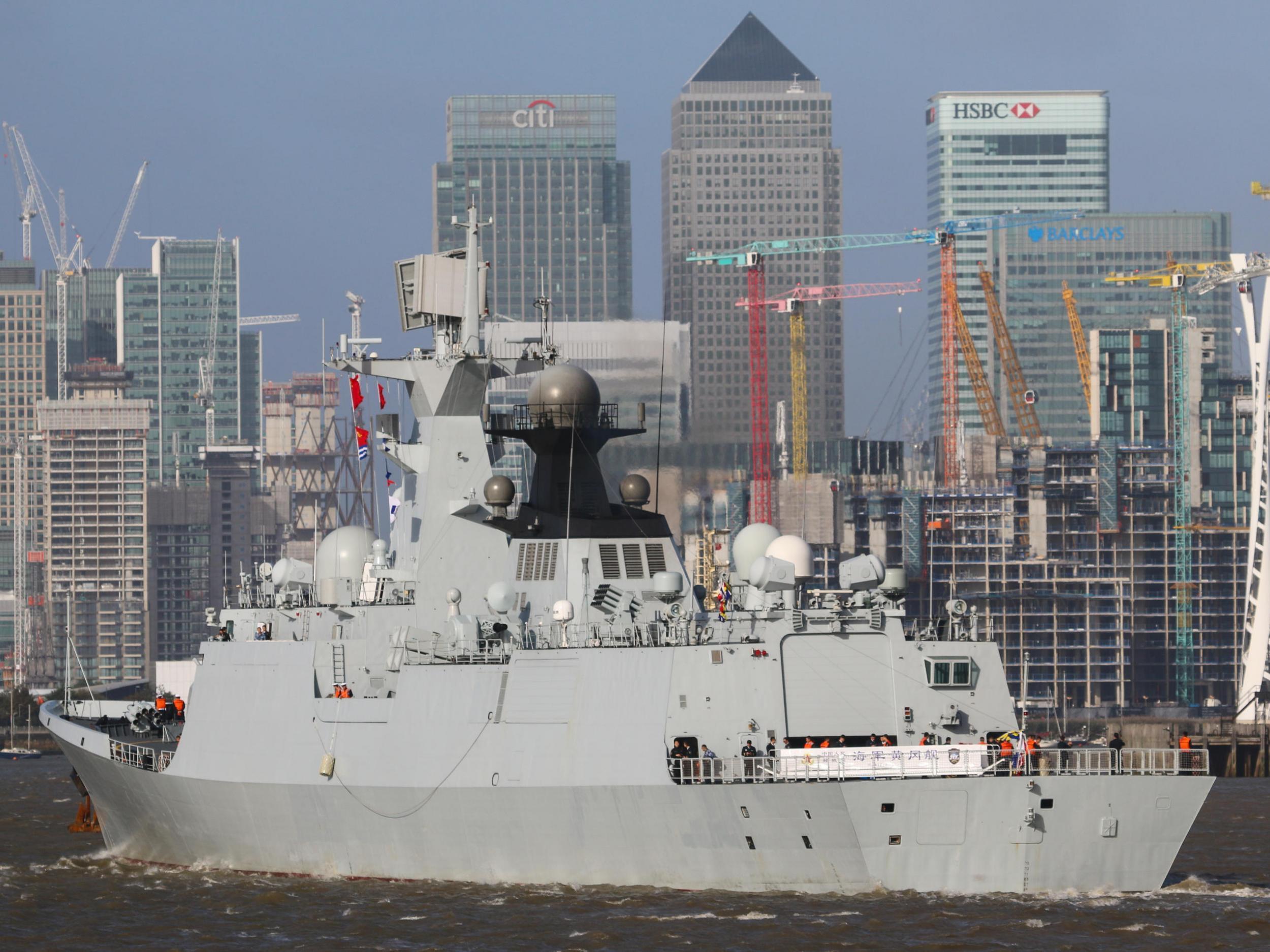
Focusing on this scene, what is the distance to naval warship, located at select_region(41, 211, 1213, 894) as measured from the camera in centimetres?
3069

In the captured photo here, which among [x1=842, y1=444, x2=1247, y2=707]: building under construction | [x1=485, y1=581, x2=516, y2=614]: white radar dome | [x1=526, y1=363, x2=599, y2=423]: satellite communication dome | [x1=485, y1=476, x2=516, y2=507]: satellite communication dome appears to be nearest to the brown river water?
[x1=485, y1=581, x2=516, y2=614]: white radar dome

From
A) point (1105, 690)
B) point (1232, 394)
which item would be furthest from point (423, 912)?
point (1232, 394)

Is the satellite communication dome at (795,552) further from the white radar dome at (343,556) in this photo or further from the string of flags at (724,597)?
the white radar dome at (343,556)

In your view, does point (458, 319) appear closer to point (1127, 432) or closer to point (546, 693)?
point (546, 693)

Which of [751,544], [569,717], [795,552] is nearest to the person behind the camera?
[569,717]

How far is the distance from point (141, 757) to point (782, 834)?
48.0ft

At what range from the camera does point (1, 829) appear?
2069 inches

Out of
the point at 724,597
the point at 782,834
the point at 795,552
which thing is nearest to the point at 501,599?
the point at 724,597

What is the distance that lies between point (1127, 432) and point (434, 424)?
432 ft

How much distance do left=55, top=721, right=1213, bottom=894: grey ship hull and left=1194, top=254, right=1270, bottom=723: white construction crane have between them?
58744 millimetres

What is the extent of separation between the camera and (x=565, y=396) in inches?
1478

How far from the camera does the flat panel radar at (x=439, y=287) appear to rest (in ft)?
129

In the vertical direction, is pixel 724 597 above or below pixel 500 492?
below

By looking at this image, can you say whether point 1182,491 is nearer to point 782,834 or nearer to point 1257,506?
point 1257,506
